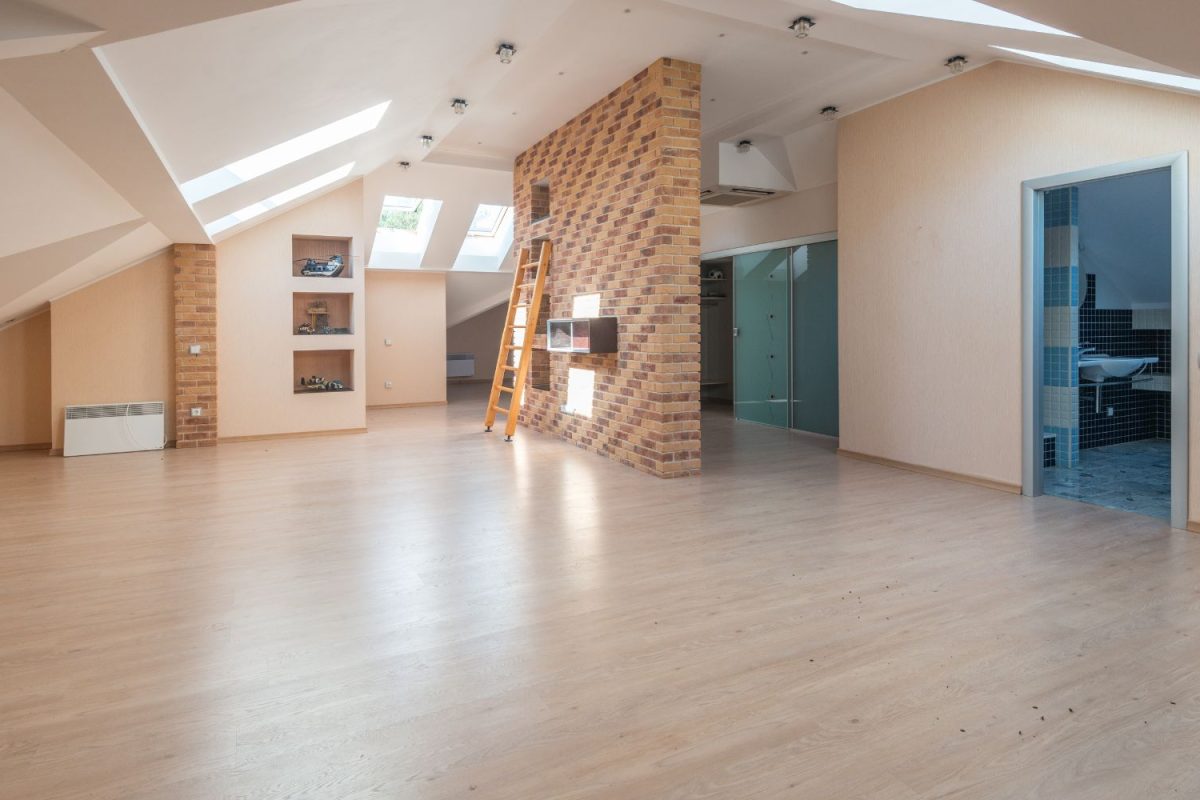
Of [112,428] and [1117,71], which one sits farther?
[112,428]

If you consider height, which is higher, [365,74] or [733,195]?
[733,195]

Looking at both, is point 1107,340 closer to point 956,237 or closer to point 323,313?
point 956,237

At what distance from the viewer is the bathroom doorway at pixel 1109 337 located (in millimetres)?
4216

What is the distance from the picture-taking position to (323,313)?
8.38 meters

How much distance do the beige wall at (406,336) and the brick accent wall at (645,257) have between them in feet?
14.9

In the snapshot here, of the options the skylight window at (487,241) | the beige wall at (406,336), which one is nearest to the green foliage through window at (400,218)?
the beige wall at (406,336)

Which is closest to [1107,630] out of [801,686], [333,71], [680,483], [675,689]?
[801,686]

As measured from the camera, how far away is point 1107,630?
2773 mm

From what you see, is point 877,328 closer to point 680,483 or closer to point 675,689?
point 680,483

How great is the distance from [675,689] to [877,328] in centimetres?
462

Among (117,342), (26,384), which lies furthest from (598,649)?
(26,384)

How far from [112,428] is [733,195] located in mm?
6638

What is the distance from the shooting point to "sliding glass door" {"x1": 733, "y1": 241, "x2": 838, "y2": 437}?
7746mm

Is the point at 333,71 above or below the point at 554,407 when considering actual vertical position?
above
